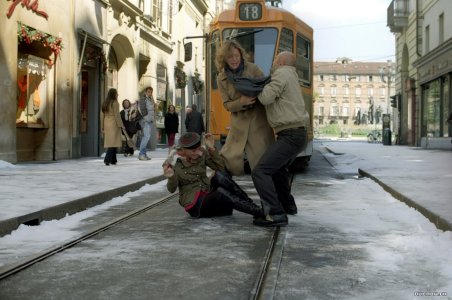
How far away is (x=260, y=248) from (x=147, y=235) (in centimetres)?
111

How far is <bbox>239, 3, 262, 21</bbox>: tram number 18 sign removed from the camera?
1151 centimetres

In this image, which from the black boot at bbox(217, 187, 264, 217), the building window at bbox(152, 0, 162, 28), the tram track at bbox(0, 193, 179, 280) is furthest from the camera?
the building window at bbox(152, 0, 162, 28)

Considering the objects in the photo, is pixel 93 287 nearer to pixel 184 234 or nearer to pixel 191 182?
pixel 184 234

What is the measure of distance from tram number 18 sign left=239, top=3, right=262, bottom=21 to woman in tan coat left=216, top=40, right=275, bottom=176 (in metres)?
6.17

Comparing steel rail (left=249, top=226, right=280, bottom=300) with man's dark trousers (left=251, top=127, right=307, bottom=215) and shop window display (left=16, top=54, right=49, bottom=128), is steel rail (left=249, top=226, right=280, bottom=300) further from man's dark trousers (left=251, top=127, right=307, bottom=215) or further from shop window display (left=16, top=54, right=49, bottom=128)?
shop window display (left=16, top=54, right=49, bottom=128)

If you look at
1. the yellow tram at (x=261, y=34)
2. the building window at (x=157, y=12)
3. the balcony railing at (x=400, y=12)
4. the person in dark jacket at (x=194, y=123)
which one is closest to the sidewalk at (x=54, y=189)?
the yellow tram at (x=261, y=34)

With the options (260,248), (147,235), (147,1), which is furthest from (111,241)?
(147,1)

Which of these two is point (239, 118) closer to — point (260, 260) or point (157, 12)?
point (260, 260)

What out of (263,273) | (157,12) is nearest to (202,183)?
(263,273)

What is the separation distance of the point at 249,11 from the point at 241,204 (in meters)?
6.84

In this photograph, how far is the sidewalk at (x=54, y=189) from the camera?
225 inches

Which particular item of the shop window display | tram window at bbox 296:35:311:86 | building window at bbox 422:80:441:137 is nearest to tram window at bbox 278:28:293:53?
tram window at bbox 296:35:311:86

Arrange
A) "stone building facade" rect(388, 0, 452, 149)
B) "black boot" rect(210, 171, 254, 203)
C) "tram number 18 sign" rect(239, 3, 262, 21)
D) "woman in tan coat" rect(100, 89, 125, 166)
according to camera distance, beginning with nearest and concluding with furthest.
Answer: "black boot" rect(210, 171, 254, 203), "tram number 18 sign" rect(239, 3, 262, 21), "woman in tan coat" rect(100, 89, 125, 166), "stone building facade" rect(388, 0, 452, 149)

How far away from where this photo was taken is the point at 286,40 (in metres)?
11.4
